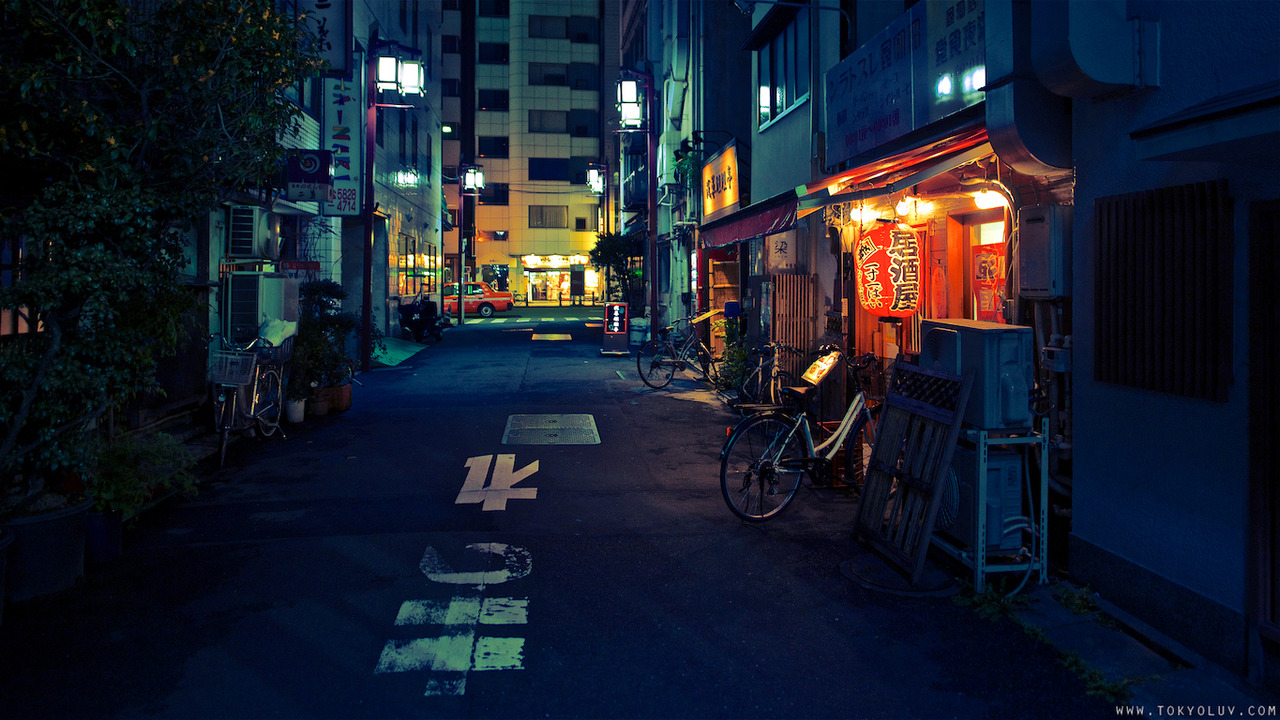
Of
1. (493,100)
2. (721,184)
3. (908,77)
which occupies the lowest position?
A: (908,77)

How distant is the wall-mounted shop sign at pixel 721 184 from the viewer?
16797 millimetres

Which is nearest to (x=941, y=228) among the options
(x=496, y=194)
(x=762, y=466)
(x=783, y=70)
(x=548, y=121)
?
(x=762, y=466)

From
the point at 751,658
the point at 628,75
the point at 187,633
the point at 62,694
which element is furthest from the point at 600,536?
the point at 628,75

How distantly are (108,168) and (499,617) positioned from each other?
3862 mm

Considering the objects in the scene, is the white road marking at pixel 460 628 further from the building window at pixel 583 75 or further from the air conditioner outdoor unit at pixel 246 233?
the building window at pixel 583 75

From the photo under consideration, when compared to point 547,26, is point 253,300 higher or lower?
lower

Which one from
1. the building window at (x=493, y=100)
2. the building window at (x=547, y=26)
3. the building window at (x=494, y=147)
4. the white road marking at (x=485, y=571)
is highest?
the building window at (x=547, y=26)

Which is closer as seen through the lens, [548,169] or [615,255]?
[615,255]

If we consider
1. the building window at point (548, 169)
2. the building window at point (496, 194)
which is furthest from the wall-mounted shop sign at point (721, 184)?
the building window at point (496, 194)

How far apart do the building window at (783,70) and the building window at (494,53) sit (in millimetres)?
50626

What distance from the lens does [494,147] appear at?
62.0 metres

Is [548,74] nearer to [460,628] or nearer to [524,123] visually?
[524,123]

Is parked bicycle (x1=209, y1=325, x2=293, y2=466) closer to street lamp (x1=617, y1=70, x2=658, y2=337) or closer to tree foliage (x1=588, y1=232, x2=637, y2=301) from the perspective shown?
street lamp (x1=617, y1=70, x2=658, y2=337)

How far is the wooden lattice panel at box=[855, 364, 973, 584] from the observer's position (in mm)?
5508
